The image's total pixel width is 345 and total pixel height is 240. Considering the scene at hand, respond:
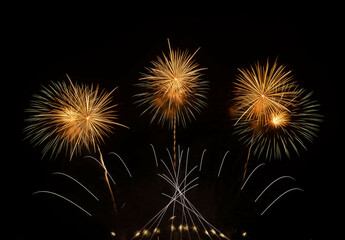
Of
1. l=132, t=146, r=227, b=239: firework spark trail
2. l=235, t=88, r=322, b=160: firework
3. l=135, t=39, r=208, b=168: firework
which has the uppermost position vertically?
l=135, t=39, r=208, b=168: firework

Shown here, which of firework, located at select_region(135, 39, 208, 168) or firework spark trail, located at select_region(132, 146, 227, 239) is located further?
firework spark trail, located at select_region(132, 146, 227, 239)

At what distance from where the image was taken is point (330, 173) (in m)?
13.2

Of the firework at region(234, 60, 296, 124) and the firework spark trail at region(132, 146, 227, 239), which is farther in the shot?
the firework spark trail at region(132, 146, 227, 239)

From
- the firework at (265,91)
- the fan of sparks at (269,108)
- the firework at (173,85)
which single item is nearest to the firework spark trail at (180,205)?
the firework at (173,85)

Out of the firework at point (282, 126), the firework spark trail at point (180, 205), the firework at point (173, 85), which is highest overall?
the firework at point (173, 85)

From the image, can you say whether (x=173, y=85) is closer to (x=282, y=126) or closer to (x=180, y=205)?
(x=282, y=126)

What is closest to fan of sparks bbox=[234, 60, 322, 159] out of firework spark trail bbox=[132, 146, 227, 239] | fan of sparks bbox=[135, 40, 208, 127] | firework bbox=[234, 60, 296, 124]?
firework bbox=[234, 60, 296, 124]

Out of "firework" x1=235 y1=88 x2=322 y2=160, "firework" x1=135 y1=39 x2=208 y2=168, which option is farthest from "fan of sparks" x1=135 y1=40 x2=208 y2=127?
"firework" x1=235 y1=88 x2=322 y2=160

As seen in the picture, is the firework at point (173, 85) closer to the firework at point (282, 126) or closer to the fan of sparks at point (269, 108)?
the fan of sparks at point (269, 108)

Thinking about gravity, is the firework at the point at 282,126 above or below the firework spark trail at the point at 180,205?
above

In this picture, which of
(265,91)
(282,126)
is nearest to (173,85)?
(265,91)

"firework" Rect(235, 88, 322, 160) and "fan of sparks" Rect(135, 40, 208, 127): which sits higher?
Result: "fan of sparks" Rect(135, 40, 208, 127)

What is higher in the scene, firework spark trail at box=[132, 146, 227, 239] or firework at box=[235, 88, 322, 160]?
firework at box=[235, 88, 322, 160]

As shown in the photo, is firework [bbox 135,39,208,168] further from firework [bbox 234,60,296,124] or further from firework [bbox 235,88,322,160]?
firework [bbox 235,88,322,160]
